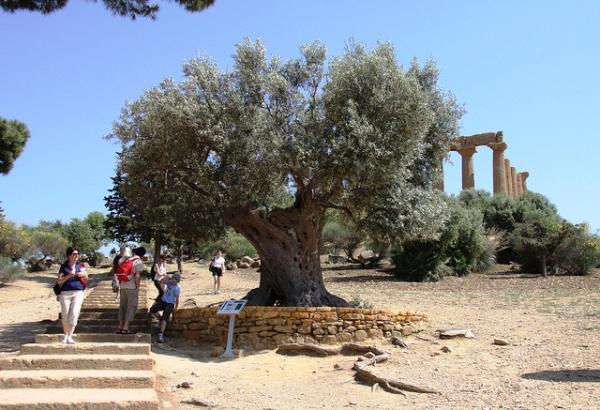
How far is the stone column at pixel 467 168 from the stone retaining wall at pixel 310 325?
114ft

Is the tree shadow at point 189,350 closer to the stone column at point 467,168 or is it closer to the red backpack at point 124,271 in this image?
the red backpack at point 124,271

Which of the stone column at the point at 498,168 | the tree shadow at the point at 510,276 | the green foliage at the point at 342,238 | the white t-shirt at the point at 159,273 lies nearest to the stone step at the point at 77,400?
the white t-shirt at the point at 159,273

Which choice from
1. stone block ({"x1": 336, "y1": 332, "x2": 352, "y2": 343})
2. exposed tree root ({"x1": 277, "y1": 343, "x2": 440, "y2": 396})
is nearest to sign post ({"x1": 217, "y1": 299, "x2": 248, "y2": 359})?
exposed tree root ({"x1": 277, "y1": 343, "x2": 440, "y2": 396})

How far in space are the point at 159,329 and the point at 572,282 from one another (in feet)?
53.1

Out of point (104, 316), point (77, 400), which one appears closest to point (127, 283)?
point (104, 316)

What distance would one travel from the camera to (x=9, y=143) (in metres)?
25.0

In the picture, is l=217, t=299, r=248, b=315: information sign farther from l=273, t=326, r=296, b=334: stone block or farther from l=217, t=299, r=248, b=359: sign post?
l=273, t=326, r=296, b=334: stone block

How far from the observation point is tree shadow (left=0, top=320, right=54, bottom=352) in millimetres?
13266

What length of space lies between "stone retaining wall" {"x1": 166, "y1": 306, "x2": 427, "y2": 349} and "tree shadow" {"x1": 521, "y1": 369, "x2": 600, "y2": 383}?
13.0ft

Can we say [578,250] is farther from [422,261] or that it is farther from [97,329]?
[97,329]

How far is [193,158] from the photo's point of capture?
44.8 feet

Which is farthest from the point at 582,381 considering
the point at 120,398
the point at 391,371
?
the point at 120,398

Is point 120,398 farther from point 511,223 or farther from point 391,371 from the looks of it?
point 511,223

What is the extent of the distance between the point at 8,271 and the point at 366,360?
26881 millimetres
